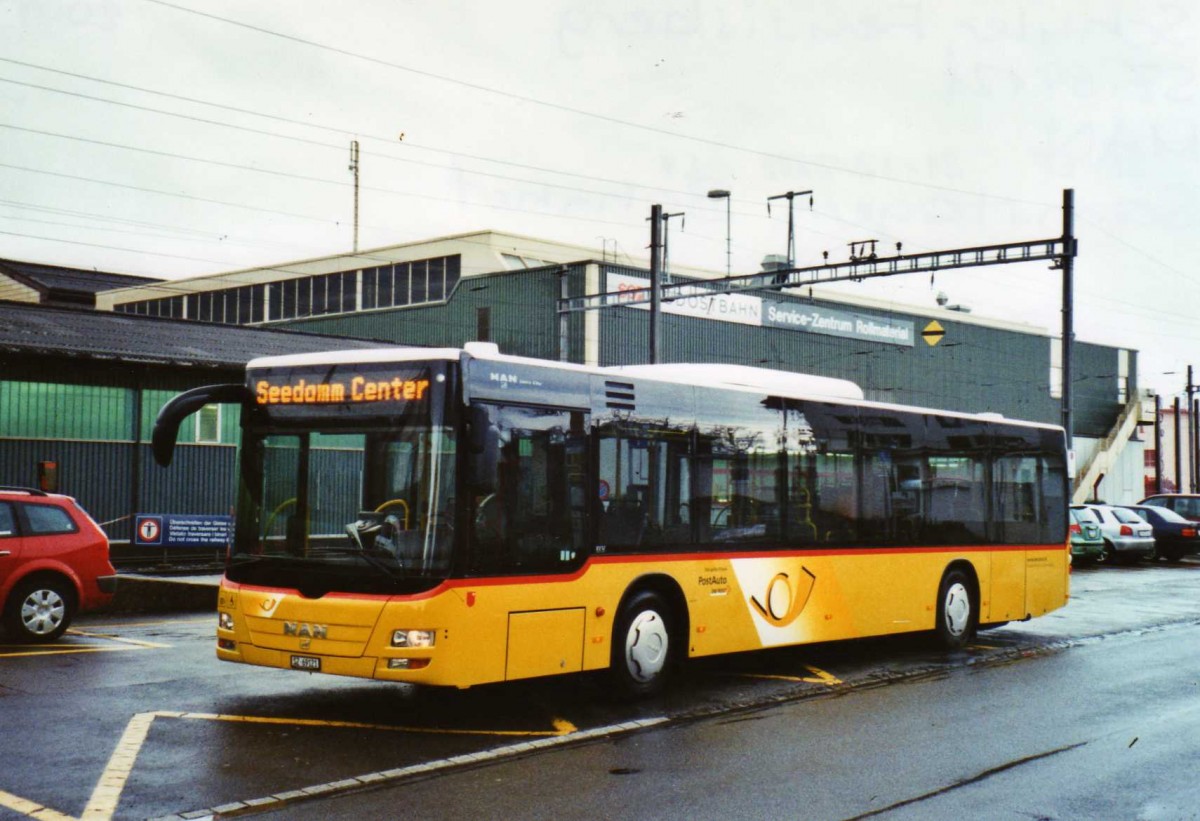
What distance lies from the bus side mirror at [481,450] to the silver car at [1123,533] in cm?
2613

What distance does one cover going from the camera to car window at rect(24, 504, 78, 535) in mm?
13445

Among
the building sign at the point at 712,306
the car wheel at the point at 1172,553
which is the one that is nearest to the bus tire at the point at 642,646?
the car wheel at the point at 1172,553

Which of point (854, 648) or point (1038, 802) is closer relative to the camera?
point (1038, 802)

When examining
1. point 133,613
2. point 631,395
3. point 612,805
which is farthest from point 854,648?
point 133,613

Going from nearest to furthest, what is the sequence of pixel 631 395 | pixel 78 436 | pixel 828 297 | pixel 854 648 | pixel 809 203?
1. pixel 631 395
2. pixel 854 648
3. pixel 78 436
4. pixel 809 203
5. pixel 828 297

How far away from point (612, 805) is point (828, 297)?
167ft

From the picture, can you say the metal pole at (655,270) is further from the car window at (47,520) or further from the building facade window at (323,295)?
the building facade window at (323,295)

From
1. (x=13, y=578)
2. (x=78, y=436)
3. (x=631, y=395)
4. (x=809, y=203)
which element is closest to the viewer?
(x=631, y=395)

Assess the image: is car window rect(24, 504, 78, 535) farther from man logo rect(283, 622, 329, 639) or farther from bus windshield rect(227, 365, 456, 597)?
man logo rect(283, 622, 329, 639)

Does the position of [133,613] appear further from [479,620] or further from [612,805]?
[612,805]

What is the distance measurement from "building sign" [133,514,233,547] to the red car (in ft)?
32.3

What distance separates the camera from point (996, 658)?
13750 millimetres

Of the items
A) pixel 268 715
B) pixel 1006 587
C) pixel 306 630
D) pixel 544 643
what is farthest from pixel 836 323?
pixel 306 630

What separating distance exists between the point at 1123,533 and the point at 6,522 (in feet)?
88.8
